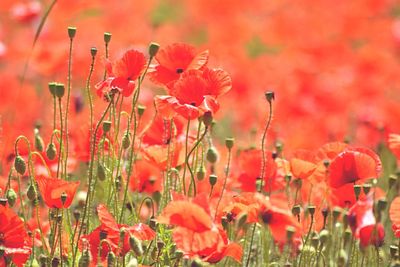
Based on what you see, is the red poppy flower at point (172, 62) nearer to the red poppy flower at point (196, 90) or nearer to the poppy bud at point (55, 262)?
the red poppy flower at point (196, 90)

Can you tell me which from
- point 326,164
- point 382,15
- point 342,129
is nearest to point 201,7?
point 382,15

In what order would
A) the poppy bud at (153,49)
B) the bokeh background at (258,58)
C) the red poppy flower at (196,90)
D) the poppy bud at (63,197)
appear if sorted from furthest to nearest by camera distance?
1. the bokeh background at (258,58)
2. the poppy bud at (153,49)
3. the red poppy flower at (196,90)
4. the poppy bud at (63,197)

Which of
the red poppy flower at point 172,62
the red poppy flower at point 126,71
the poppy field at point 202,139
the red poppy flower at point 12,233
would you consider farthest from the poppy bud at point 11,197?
the red poppy flower at point 172,62

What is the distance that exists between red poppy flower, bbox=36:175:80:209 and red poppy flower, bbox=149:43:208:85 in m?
0.42

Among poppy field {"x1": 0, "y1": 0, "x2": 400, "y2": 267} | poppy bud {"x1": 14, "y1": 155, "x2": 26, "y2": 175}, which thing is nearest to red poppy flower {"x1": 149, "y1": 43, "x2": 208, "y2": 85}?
poppy field {"x1": 0, "y1": 0, "x2": 400, "y2": 267}

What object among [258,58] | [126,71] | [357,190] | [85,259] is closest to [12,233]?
[85,259]

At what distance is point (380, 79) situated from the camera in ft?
21.9

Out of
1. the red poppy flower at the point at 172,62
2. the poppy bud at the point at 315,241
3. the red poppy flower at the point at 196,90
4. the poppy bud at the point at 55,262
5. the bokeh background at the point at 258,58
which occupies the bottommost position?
the poppy bud at the point at 55,262

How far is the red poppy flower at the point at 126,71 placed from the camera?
2551mm

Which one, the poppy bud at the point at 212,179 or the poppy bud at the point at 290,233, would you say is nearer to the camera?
the poppy bud at the point at 290,233

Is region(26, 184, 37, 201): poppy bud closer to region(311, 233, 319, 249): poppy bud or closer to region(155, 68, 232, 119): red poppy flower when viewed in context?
region(155, 68, 232, 119): red poppy flower

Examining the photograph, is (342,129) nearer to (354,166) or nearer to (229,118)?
(229,118)

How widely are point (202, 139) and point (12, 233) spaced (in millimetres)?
525

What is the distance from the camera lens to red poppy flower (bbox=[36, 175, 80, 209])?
2.40m
